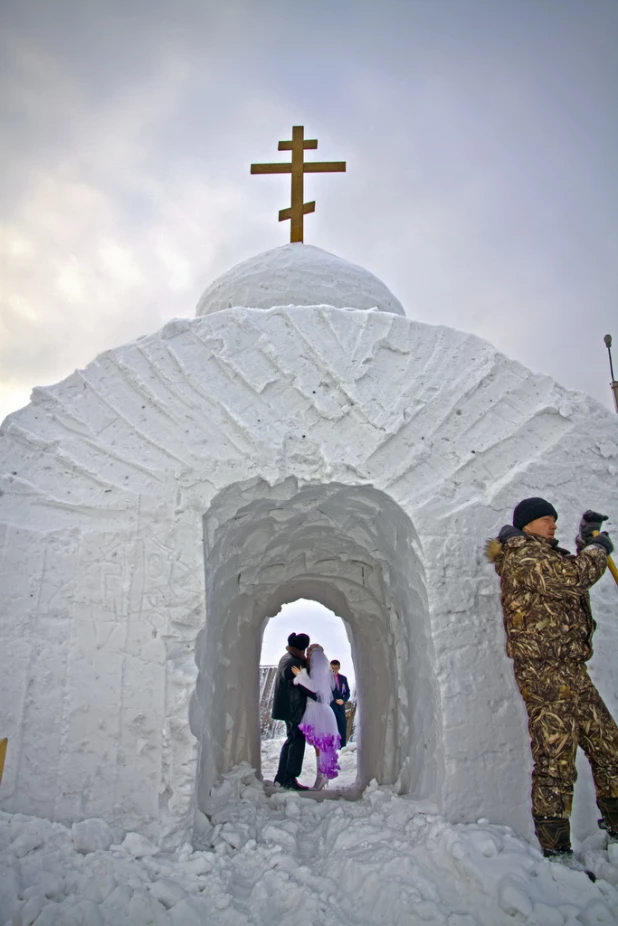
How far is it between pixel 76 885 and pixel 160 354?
2587 millimetres

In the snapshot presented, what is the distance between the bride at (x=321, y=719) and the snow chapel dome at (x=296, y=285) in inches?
117

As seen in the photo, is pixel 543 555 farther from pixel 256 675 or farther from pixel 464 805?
pixel 256 675

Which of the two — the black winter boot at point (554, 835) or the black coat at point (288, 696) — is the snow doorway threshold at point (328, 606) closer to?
the black coat at point (288, 696)

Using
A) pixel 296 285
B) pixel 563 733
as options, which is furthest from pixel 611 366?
pixel 563 733

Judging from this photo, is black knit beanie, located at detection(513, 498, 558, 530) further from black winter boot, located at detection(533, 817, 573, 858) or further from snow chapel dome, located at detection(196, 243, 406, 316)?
snow chapel dome, located at detection(196, 243, 406, 316)

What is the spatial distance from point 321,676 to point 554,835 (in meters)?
3.06

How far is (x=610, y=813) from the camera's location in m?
2.71

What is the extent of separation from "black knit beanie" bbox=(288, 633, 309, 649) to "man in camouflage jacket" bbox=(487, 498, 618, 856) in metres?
2.94

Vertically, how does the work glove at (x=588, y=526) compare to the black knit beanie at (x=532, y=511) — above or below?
below

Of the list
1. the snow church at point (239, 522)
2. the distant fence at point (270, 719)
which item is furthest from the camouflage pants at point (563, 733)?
the distant fence at point (270, 719)

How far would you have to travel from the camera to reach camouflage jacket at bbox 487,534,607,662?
275 cm

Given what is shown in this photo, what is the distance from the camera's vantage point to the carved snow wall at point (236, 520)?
119 inches

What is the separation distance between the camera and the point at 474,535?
3443 millimetres

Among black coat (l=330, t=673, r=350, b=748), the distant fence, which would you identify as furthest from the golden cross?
the distant fence
